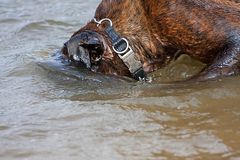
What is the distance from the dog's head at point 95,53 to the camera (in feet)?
15.3

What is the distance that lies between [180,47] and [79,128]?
145 centimetres

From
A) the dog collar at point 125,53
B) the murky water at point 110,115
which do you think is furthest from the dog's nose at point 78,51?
the dog collar at point 125,53

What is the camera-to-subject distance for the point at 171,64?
4.88m

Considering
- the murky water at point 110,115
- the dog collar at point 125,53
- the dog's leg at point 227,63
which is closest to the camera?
the murky water at point 110,115

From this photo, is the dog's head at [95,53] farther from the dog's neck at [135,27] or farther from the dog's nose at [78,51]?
the dog's neck at [135,27]

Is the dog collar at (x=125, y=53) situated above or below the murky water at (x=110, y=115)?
above

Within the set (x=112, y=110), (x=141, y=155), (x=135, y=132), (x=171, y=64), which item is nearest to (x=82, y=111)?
(x=112, y=110)

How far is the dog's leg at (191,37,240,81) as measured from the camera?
13.9 ft

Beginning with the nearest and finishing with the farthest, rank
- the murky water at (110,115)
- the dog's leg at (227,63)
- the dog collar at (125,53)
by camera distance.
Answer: the murky water at (110,115), the dog's leg at (227,63), the dog collar at (125,53)

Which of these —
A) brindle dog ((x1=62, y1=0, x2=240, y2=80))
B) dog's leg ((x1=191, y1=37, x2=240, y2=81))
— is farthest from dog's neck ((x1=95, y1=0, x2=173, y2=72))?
dog's leg ((x1=191, y1=37, x2=240, y2=81))

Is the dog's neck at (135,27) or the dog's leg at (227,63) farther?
the dog's neck at (135,27)

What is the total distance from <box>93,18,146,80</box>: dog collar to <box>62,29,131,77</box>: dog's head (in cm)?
7

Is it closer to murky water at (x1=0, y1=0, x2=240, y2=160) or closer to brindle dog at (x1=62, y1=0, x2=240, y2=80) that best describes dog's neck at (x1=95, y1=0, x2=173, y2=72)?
brindle dog at (x1=62, y1=0, x2=240, y2=80)

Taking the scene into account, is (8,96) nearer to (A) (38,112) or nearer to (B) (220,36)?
(A) (38,112)
